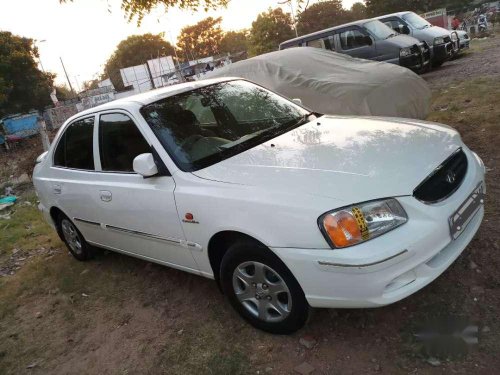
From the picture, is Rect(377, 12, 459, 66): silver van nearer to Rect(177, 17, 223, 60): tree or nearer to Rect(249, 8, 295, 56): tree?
Rect(249, 8, 295, 56): tree

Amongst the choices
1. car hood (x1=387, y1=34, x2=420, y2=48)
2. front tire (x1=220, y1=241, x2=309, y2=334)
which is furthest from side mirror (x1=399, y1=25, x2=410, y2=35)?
front tire (x1=220, y1=241, x2=309, y2=334)

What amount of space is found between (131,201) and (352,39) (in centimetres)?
1074

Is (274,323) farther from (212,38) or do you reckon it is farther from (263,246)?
(212,38)

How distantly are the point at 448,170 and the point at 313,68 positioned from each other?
433 cm

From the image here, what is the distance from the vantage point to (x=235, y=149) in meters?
3.37

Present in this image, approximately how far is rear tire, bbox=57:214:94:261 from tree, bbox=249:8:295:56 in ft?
126

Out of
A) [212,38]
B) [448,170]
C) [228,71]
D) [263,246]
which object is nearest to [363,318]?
[263,246]

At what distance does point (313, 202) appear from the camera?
249 centimetres

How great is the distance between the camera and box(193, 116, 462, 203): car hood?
2.56m

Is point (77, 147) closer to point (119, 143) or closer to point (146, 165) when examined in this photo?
point (119, 143)

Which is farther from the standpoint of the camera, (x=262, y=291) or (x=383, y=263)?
(x=262, y=291)

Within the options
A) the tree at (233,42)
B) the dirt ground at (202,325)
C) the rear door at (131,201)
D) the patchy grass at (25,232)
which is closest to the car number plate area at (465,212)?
the dirt ground at (202,325)

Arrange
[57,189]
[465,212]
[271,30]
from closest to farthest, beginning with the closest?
1. [465,212]
2. [57,189]
3. [271,30]

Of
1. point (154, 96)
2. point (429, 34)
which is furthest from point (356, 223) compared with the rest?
point (429, 34)
